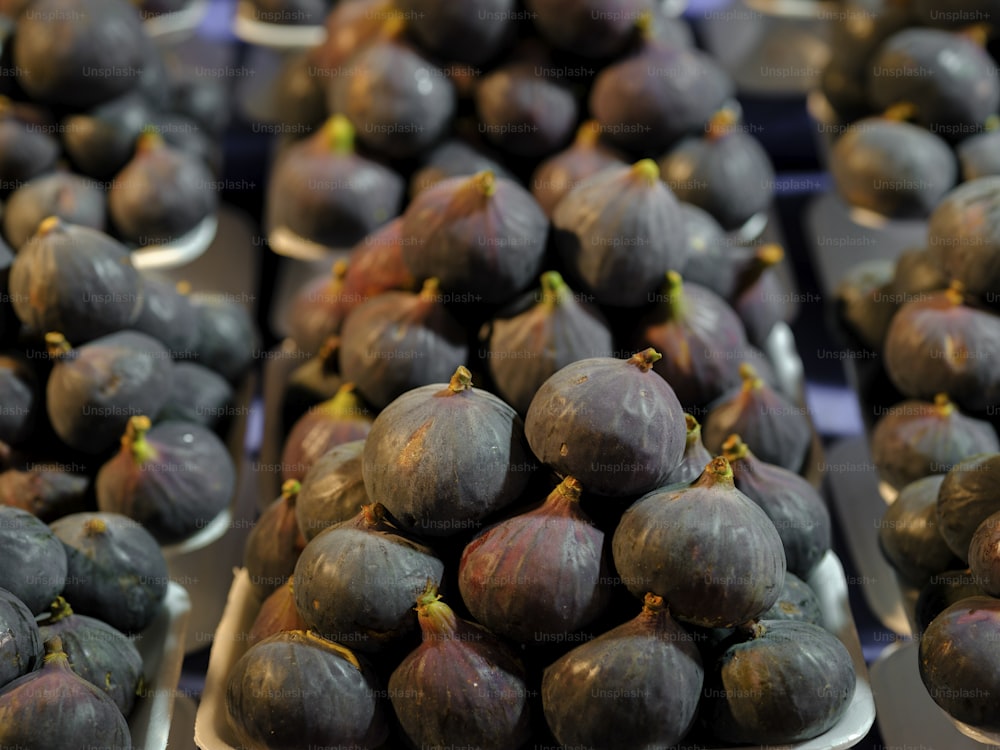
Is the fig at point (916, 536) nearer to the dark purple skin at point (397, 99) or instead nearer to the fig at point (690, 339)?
the fig at point (690, 339)

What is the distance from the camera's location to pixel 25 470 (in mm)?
1888

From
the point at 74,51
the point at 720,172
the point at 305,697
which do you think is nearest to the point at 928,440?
the point at 720,172

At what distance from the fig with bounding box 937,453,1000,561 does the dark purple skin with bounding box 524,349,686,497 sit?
477 mm

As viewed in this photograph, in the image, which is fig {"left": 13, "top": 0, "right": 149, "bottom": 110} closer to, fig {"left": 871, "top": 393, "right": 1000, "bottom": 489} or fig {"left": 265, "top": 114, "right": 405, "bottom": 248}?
fig {"left": 265, "top": 114, "right": 405, "bottom": 248}

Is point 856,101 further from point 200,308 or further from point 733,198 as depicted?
point 200,308

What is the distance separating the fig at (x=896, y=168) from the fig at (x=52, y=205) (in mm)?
1615

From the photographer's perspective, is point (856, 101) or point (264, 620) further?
point (856, 101)

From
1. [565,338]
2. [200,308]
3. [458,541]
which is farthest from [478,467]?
[200,308]

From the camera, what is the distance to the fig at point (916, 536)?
1778 millimetres

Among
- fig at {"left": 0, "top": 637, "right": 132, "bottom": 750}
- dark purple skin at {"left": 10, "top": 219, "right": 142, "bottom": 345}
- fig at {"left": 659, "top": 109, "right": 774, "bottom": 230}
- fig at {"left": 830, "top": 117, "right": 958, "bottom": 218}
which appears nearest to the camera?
fig at {"left": 0, "top": 637, "right": 132, "bottom": 750}

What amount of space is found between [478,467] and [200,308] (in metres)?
1.03

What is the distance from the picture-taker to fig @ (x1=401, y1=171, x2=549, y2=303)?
1718 millimetres

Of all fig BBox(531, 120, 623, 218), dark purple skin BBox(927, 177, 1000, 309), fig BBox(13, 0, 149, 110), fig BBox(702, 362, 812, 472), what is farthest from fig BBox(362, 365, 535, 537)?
fig BBox(13, 0, 149, 110)

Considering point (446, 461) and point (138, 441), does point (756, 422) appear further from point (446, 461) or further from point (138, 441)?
point (138, 441)
